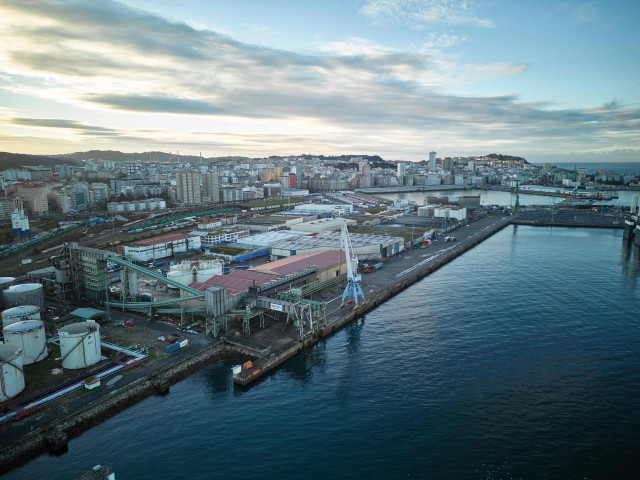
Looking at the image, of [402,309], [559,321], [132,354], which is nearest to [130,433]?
[132,354]

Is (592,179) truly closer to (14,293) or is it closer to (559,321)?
(559,321)

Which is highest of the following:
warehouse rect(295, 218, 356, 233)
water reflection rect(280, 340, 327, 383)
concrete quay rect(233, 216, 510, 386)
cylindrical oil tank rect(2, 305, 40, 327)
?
warehouse rect(295, 218, 356, 233)

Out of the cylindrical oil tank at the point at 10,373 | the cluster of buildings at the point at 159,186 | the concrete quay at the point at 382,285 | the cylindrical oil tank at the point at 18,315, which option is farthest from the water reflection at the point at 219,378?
the cluster of buildings at the point at 159,186

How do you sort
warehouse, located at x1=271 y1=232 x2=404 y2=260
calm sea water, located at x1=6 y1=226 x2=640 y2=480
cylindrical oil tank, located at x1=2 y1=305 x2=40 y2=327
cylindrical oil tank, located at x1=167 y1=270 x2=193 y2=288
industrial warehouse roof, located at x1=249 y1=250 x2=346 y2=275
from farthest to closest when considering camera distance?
warehouse, located at x1=271 y1=232 x2=404 y2=260 → industrial warehouse roof, located at x1=249 y1=250 x2=346 y2=275 → cylindrical oil tank, located at x1=167 y1=270 x2=193 y2=288 → cylindrical oil tank, located at x1=2 y1=305 x2=40 y2=327 → calm sea water, located at x1=6 y1=226 x2=640 y2=480

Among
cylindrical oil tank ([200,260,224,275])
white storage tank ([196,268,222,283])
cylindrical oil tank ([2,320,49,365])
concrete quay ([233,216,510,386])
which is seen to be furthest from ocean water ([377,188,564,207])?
cylindrical oil tank ([2,320,49,365])

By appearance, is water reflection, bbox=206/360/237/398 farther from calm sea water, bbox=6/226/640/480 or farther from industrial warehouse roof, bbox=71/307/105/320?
industrial warehouse roof, bbox=71/307/105/320

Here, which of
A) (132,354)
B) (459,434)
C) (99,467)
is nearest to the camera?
(99,467)

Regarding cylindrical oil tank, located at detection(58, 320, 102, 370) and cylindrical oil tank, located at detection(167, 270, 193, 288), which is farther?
cylindrical oil tank, located at detection(167, 270, 193, 288)
